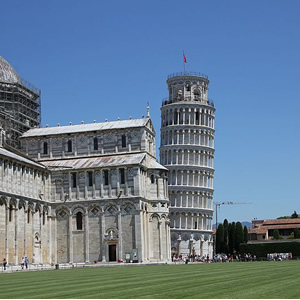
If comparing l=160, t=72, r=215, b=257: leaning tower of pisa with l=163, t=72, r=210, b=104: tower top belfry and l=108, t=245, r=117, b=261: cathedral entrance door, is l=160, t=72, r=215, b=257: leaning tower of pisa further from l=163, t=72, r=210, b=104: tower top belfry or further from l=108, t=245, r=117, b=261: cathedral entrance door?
l=108, t=245, r=117, b=261: cathedral entrance door

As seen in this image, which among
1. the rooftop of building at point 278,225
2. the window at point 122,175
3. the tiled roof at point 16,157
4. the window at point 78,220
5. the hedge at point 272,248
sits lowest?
the hedge at point 272,248

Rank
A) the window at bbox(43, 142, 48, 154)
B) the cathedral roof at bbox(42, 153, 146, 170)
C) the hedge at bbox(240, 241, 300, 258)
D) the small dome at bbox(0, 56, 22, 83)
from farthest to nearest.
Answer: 1. the hedge at bbox(240, 241, 300, 258)
2. the small dome at bbox(0, 56, 22, 83)
3. the window at bbox(43, 142, 48, 154)
4. the cathedral roof at bbox(42, 153, 146, 170)

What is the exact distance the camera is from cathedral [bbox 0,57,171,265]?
7612cm

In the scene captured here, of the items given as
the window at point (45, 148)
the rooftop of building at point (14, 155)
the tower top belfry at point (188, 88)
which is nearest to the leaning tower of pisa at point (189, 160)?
the tower top belfry at point (188, 88)

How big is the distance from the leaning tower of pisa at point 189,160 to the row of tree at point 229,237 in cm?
304

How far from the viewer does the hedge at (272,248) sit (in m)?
101

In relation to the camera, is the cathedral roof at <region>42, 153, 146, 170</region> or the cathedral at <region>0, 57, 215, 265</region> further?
the cathedral roof at <region>42, 153, 146, 170</region>

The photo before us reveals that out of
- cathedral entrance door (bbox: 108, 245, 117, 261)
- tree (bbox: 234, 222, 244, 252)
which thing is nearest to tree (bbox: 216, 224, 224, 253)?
tree (bbox: 234, 222, 244, 252)

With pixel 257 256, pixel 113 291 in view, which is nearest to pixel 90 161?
pixel 257 256

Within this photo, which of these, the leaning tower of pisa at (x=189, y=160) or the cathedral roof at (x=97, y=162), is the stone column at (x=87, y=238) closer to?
the cathedral roof at (x=97, y=162)

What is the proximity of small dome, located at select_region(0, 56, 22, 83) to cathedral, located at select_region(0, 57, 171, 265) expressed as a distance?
1.90 meters

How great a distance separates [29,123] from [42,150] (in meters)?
7.11

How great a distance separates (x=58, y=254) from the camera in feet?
262

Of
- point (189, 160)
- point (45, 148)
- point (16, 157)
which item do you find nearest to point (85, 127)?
point (45, 148)
